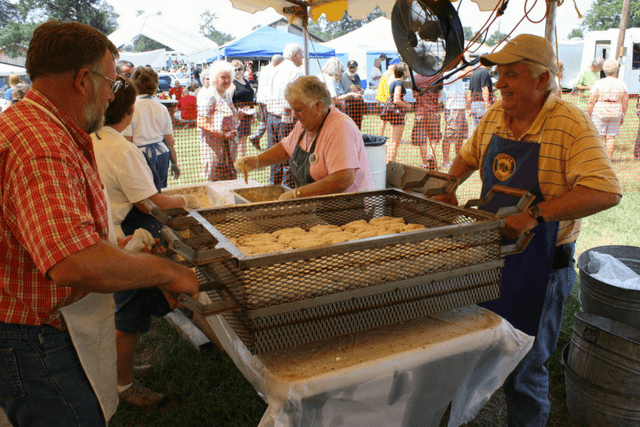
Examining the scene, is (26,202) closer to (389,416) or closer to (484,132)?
(389,416)

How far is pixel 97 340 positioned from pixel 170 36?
23515mm

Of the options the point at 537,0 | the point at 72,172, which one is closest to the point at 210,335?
the point at 72,172

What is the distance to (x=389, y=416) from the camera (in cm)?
147

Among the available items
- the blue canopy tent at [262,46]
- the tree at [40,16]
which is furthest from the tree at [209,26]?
the blue canopy tent at [262,46]

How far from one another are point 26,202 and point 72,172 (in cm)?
14

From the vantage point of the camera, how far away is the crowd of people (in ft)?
3.73

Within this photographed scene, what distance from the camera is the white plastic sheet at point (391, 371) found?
1317mm

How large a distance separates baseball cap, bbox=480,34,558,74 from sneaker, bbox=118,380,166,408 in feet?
8.46

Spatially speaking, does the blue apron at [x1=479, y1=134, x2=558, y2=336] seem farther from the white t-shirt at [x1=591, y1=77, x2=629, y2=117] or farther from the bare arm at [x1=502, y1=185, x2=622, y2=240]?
the white t-shirt at [x1=591, y1=77, x2=629, y2=117]

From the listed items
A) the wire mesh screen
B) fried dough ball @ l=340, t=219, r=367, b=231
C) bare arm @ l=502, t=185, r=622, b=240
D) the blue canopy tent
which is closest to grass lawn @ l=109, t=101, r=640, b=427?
fried dough ball @ l=340, t=219, r=367, b=231

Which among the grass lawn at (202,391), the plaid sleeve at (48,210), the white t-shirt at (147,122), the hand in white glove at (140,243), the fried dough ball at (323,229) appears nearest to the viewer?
the plaid sleeve at (48,210)

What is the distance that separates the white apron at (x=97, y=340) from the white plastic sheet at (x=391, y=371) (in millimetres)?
394

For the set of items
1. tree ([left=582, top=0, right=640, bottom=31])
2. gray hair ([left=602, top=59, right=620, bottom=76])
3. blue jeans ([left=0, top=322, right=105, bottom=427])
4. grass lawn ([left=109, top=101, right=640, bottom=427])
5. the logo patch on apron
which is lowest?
grass lawn ([left=109, top=101, right=640, bottom=427])

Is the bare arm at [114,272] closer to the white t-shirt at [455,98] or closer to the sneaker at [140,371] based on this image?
the sneaker at [140,371]
